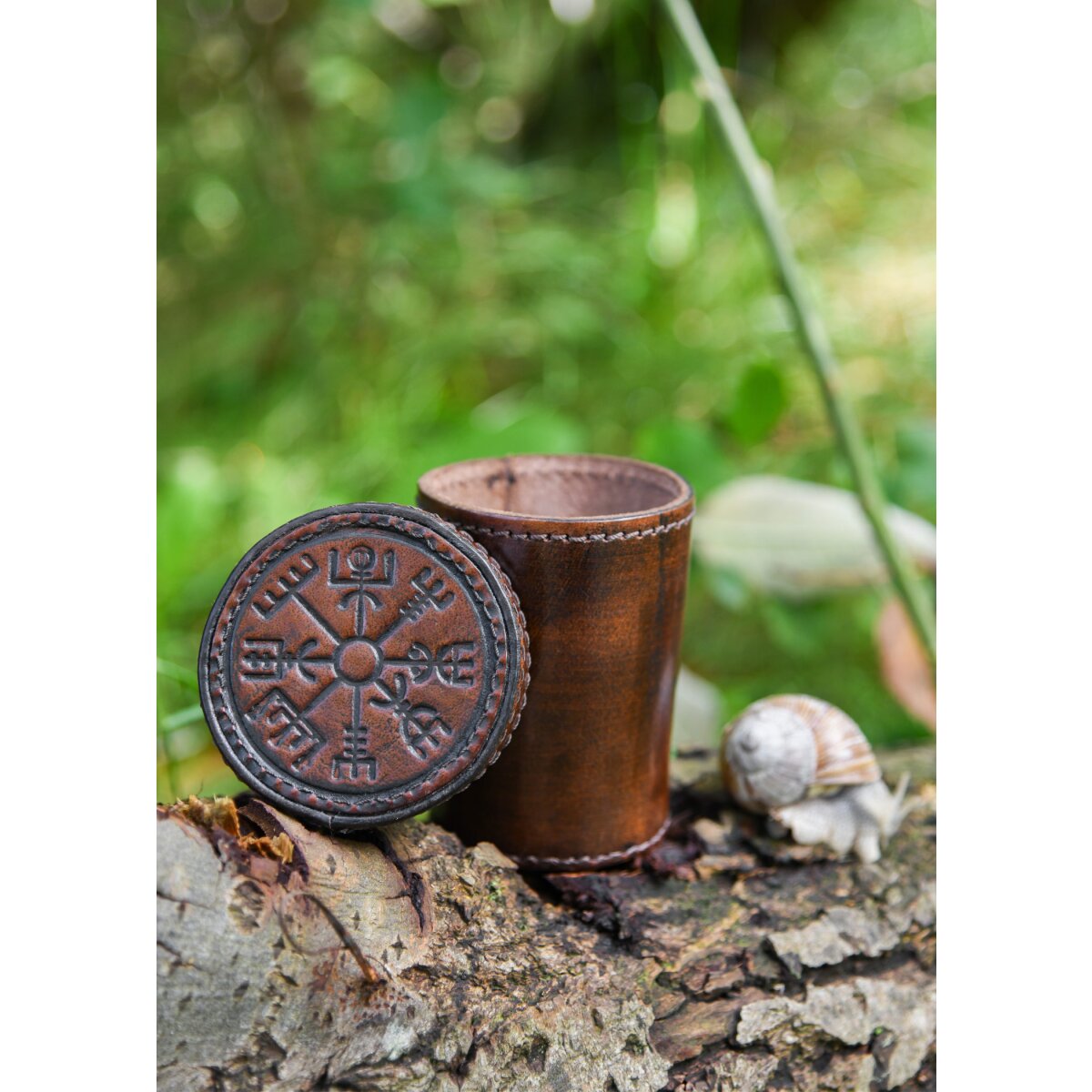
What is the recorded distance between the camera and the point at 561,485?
148 centimetres

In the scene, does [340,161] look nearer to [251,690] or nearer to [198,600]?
[198,600]

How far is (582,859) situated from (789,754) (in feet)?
0.96

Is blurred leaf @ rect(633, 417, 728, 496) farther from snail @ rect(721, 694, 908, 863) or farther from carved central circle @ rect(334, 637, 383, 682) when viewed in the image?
carved central circle @ rect(334, 637, 383, 682)

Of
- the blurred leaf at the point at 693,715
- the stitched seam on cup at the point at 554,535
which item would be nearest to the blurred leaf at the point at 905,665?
the blurred leaf at the point at 693,715

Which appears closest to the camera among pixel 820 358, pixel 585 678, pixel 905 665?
pixel 585 678

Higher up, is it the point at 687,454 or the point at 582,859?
the point at 687,454

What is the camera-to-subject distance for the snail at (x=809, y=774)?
1.42m

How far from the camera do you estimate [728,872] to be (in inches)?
55.5

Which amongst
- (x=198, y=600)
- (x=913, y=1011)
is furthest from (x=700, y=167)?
(x=913, y=1011)

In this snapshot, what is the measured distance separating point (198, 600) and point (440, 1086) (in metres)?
1.57

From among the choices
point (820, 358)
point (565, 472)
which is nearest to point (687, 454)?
point (820, 358)

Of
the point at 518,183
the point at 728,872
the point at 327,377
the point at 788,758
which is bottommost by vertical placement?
the point at 728,872

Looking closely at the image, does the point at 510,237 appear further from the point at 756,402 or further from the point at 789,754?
the point at 789,754

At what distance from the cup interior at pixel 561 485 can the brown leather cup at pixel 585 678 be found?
21 mm
